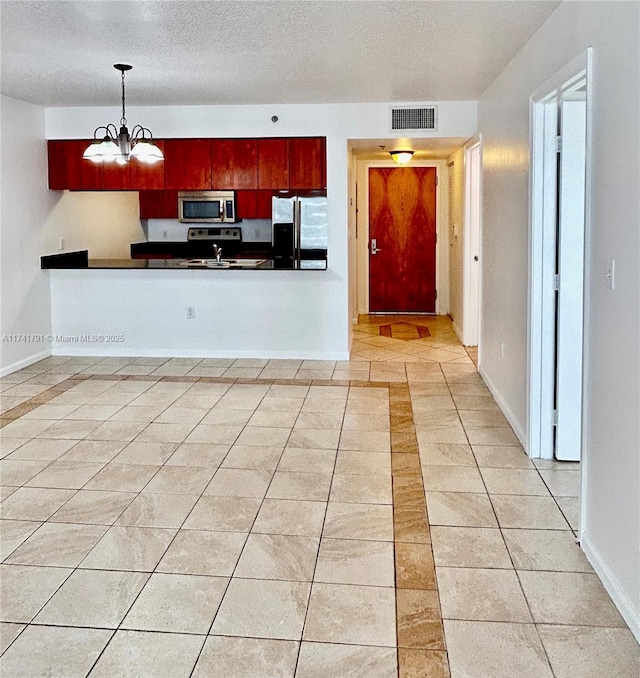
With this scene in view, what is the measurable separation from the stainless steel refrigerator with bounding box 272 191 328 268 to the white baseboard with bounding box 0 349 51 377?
238 cm

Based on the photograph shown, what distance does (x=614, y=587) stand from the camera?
8.40ft

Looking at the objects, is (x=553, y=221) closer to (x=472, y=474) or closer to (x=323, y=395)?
(x=472, y=474)

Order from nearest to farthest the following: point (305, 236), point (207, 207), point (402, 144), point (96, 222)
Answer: point (305, 236) → point (402, 144) → point (96, 222) → point (207, 207)

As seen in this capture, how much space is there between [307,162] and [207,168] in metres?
0.93

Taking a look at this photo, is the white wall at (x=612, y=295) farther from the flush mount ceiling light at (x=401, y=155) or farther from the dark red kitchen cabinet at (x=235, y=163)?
the flush mount ceiling light at (x=401, y=155)

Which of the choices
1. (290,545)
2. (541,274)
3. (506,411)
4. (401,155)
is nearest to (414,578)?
(290,545)

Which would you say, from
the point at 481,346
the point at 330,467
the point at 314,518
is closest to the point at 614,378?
the point at 314,518

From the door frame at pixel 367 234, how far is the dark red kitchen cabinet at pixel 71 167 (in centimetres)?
383

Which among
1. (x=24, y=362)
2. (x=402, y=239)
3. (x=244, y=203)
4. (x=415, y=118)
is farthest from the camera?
(x=402, y=239)

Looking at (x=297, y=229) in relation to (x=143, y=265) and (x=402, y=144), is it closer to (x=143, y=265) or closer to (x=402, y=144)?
(x=402, y=144)

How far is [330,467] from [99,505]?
1218mm

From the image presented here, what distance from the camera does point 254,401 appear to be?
536 cm

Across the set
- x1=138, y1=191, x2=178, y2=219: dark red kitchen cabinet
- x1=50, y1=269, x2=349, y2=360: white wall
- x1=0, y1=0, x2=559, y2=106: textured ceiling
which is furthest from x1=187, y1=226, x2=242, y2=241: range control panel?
x1=0, y1=0, x2=559, y2=106: textured ceiling

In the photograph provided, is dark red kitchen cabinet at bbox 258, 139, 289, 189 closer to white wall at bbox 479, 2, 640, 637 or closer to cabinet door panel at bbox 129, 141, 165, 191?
cabinet door panel at bbox 129, 141, 165, 191
